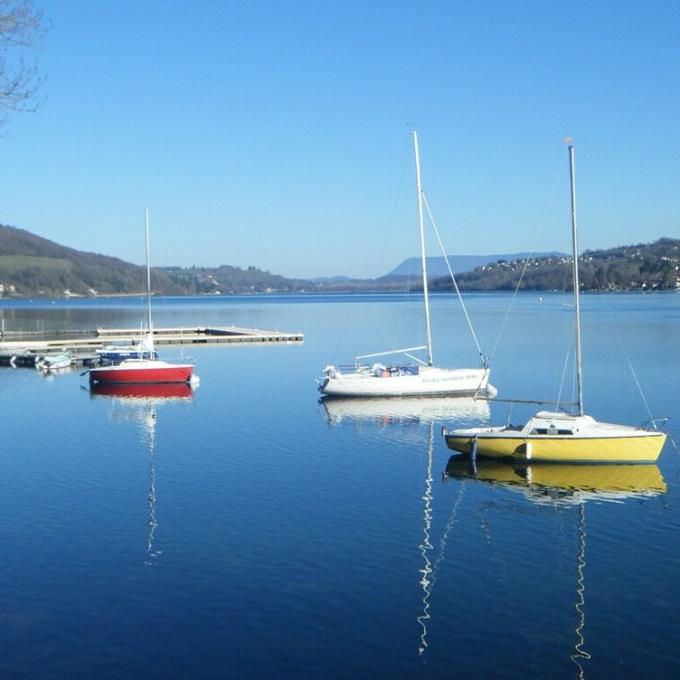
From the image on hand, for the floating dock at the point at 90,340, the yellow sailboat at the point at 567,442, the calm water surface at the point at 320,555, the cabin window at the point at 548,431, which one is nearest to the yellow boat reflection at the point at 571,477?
the calm water surface at the point at 320,555

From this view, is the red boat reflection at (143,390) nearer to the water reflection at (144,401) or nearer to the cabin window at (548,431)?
the water reflection at (144,401)

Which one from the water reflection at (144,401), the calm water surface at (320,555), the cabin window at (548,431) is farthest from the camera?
the water reflection at (144,401)

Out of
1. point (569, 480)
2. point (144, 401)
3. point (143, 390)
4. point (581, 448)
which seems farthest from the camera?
point (143, 390)

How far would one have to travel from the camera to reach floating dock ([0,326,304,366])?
6450cm

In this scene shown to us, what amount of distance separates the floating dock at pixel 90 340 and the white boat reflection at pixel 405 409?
27992 mm

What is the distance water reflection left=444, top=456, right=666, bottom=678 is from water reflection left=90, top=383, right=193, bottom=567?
1008 centimetres

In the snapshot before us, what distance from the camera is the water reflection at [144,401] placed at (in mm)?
32125

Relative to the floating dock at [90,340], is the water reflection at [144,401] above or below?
below

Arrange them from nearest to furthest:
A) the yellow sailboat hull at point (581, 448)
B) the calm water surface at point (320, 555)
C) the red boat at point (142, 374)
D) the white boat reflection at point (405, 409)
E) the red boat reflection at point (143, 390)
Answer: the calm water surface at point (320, 555), the yellow sailboat hull at point (581, 448), the white boat reflection at point (405, 409), the red boat reflection at point (143, 390), the red boat at point (142, 374)

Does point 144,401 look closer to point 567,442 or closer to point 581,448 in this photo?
point 567,442

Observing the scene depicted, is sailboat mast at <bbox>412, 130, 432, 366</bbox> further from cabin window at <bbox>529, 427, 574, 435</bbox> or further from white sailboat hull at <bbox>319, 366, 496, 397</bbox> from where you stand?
cabin window at <bbox>529, 427, 574, 435</bbox>

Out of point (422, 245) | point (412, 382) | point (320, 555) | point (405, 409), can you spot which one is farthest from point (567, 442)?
point (422, 245)

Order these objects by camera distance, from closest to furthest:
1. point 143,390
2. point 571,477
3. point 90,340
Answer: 1. point 571,477
2. point 143,390
3. point 90,340

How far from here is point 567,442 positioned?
26.8 m
